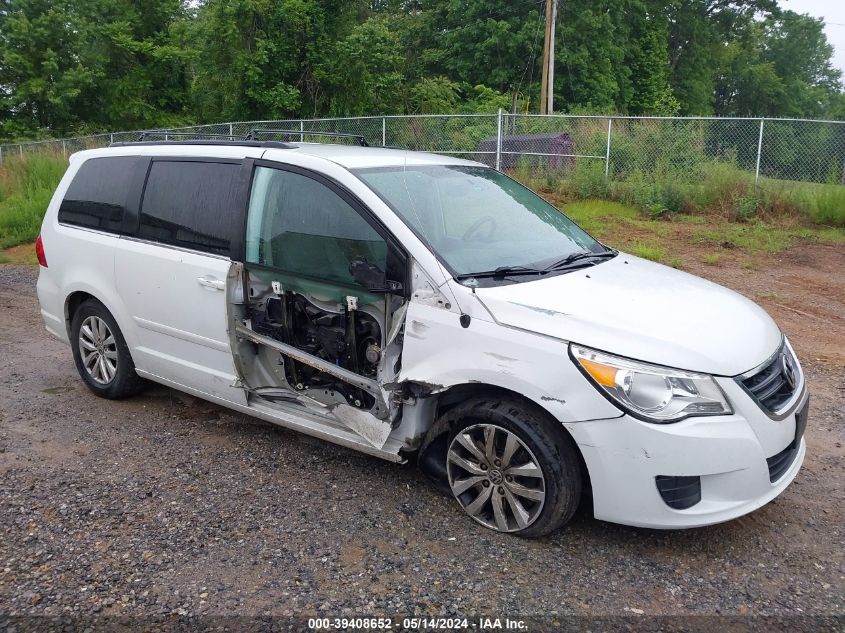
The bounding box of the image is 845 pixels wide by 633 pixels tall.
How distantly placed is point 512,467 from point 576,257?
1359 mm

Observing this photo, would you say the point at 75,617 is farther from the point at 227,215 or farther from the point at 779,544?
the point at 779,544

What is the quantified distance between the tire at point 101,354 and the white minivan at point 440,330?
0.02 m

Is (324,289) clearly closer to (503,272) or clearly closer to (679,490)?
(503,272)

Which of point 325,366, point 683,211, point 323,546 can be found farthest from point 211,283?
point 683,211

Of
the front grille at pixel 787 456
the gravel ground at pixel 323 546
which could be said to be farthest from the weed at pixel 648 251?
the front grille at pixel 787 456

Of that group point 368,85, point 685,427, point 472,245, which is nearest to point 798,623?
point 685,427

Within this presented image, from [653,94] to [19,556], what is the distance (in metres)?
42.4

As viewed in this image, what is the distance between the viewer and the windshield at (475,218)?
150 inches

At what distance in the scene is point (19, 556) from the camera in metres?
3.33

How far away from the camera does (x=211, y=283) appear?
4.31 meters

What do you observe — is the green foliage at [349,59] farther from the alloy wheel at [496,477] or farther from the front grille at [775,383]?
the alloy wheel at [496,477]

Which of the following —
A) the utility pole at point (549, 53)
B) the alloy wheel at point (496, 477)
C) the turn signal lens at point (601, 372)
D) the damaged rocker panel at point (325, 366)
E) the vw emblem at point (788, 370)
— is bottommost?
the alloy wheel at point (496, 477)

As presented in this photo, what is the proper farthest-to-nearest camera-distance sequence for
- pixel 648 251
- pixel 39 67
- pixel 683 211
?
pixel 39 67
pixel 683 211
pixel 648 251

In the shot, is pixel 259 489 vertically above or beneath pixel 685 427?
beneath
